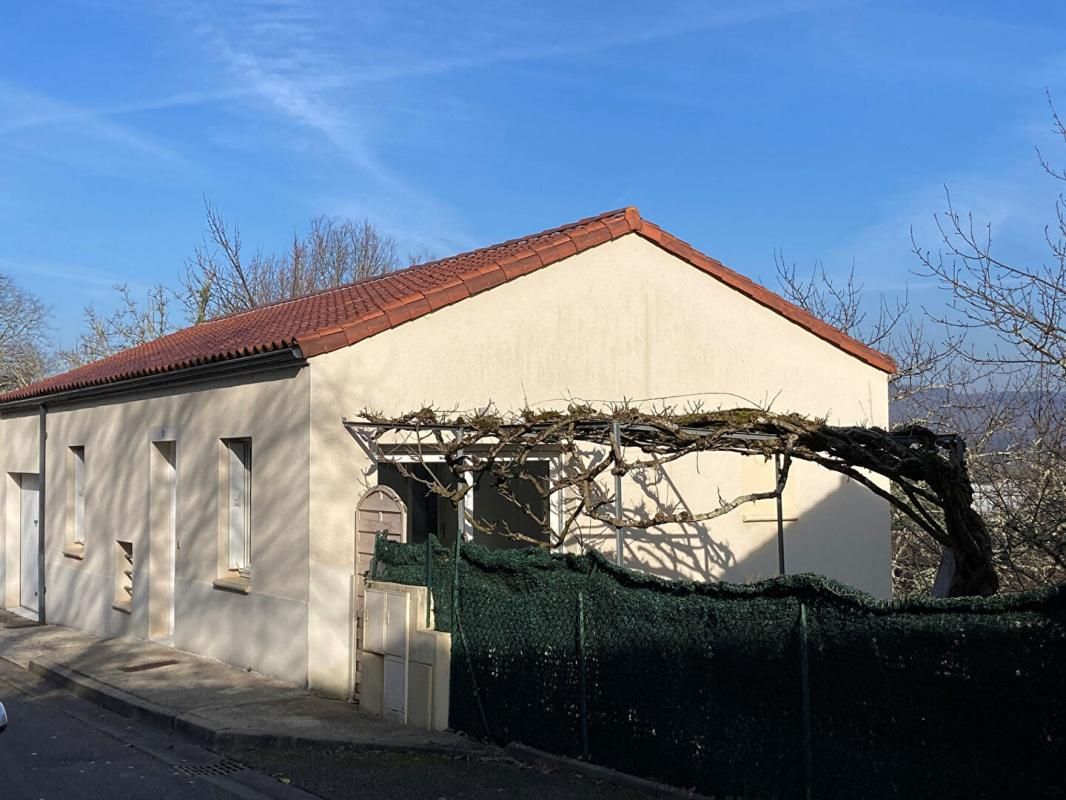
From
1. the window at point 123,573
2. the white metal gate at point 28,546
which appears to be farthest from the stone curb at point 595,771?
the white metal gate at point 28,546

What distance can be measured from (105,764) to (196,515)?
448 cm

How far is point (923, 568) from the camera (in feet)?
54.3

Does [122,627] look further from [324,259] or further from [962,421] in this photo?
[324,259]

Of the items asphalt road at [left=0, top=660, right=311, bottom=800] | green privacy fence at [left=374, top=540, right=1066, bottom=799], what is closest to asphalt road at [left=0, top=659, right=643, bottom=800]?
asphalt road at [left=0, top=660, right=311, bottom=800]

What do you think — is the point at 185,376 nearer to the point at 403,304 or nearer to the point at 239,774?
the point at 403,304

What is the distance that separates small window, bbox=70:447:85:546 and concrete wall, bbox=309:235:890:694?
757 cm

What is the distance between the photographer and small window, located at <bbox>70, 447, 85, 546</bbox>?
→ 627 inches

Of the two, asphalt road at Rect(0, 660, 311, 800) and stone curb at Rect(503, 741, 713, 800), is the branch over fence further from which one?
asphalt road at Rect(0, 660, 311, 800)

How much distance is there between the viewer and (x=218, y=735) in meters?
8.35

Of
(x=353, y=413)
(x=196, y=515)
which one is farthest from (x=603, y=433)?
(x=196, y=515)

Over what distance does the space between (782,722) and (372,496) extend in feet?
16.1

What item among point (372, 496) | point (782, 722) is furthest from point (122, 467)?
point (782, 722)

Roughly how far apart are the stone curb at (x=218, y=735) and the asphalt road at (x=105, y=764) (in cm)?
10

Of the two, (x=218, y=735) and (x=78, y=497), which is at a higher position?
(x=78, y=497)
